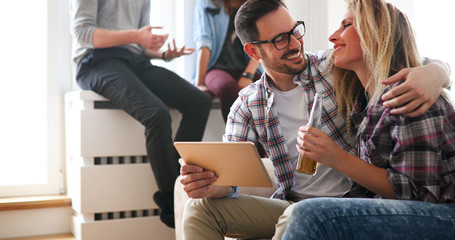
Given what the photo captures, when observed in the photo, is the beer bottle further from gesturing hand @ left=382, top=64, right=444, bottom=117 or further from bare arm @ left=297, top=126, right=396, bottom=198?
gesturing hand @ left=382, top=64, right=444, bottom=117

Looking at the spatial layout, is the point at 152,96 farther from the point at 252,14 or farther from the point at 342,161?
the point at 342,161

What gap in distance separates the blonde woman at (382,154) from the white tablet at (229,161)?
0.13 m

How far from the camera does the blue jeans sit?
0.98m

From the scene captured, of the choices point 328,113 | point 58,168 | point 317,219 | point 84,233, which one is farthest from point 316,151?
point 58,168

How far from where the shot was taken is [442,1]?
229 centimetres

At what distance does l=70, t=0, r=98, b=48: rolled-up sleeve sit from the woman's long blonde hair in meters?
1.47

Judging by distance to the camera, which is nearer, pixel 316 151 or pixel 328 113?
pixel 316 151

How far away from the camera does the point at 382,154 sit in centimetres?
118

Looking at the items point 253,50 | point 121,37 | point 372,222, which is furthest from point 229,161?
point 121,37

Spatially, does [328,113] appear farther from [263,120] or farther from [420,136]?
[420,136]

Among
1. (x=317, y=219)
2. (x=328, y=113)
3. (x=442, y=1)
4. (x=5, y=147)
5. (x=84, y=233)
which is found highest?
(x=442, y=1)

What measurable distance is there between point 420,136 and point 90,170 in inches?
70.4

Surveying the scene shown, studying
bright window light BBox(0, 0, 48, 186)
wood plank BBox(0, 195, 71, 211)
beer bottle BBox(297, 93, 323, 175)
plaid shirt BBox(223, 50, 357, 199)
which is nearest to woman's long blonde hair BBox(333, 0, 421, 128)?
beer bottle BBox(297, 93, 323, 175)

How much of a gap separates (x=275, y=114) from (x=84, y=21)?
1.28 m
